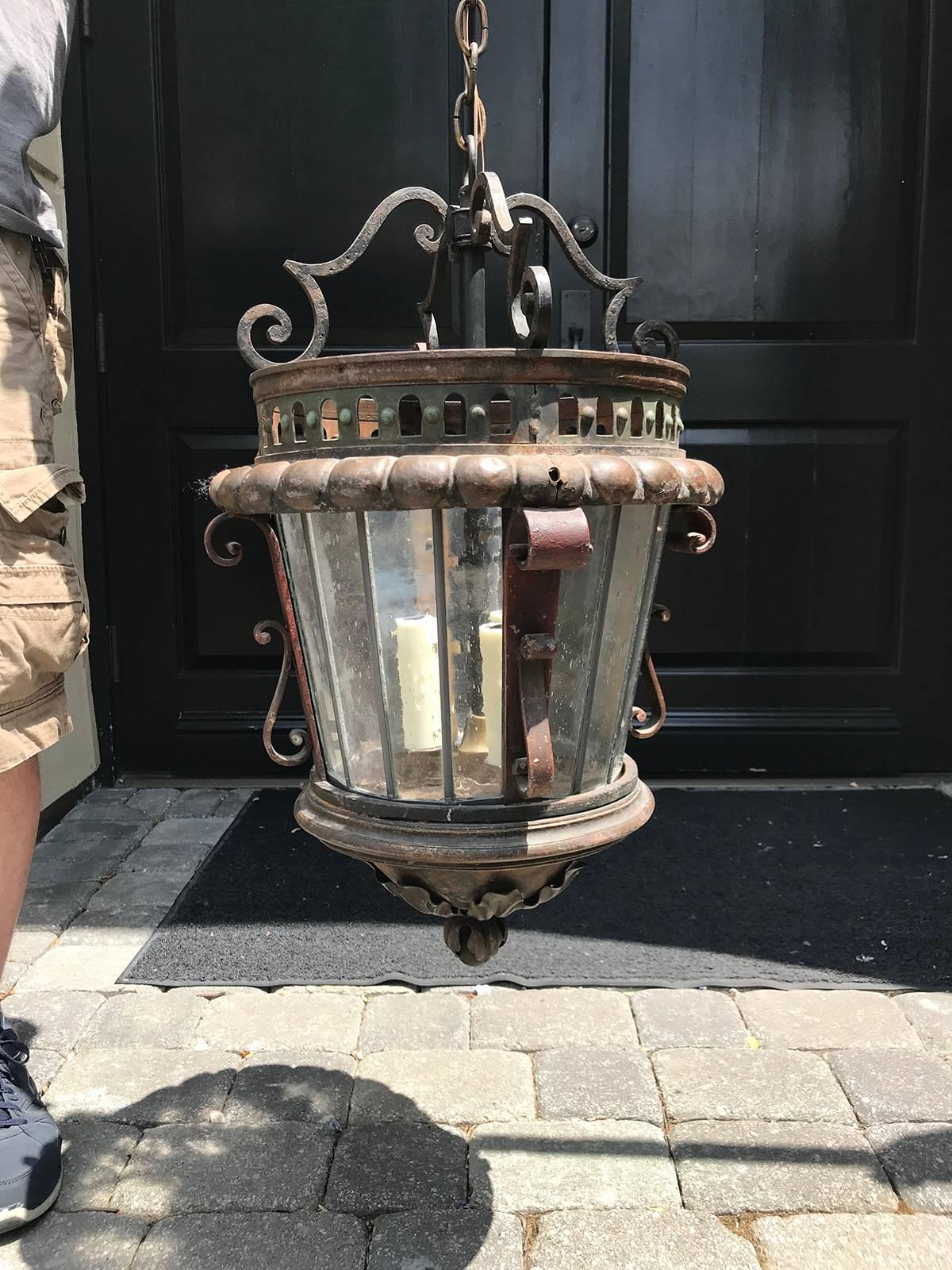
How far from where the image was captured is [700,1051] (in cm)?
164

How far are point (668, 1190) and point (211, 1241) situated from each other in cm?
59

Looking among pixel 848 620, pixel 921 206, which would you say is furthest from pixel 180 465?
pixel 921 206

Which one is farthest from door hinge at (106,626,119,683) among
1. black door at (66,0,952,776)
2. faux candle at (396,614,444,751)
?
faux candle at (396,614,444,751)

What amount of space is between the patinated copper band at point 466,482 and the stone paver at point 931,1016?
1.22m

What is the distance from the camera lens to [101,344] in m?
2.90

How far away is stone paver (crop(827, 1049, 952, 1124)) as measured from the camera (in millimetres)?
1485

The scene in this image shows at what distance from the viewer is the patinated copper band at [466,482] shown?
863 mm

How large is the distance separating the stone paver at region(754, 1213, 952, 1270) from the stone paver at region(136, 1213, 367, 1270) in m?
0.51

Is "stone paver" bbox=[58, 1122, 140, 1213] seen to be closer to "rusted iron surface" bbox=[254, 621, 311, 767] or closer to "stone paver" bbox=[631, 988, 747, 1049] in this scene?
"rusted iron surface" bbox=[254, 621, 311, 767]

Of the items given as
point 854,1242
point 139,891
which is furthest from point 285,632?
point 139,891

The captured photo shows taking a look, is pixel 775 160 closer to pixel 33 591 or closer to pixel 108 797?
pixel 33 591

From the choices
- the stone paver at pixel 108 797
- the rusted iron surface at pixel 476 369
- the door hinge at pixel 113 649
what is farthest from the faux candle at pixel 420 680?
the door hinge at pixel 113 649

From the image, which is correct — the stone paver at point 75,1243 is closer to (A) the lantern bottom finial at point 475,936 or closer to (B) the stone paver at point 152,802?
(A) the lantern bottom finial at point 475,936

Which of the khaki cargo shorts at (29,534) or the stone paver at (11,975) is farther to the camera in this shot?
the stone paver at (11,975)
